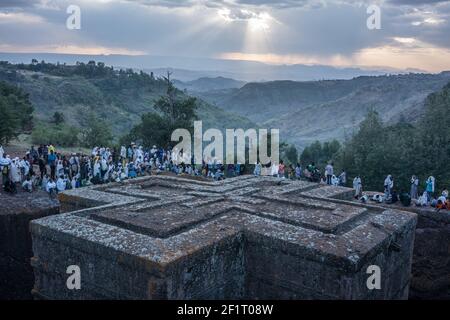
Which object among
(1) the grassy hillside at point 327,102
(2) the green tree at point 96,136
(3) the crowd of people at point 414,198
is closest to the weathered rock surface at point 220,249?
(3) the crowd of people at point 414,198

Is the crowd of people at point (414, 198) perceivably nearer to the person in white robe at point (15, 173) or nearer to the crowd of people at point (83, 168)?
the crowd of people at point (83, 168)

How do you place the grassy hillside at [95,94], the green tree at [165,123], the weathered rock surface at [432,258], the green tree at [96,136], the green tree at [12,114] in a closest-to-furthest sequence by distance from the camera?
the weathered rock surface at [432,258], the green tree at [12,114], the green tree at [165,123], the green tree at [96,136], the grassy hillside at [95,94]

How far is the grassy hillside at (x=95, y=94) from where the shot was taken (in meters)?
52.9

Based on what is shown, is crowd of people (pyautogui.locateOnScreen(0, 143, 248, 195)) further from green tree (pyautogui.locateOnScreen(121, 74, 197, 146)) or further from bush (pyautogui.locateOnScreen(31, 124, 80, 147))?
bush (pyautogui.locateOnScreen(31, 124, 80, 147))

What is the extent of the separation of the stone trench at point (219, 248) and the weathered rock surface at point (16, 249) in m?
2.65

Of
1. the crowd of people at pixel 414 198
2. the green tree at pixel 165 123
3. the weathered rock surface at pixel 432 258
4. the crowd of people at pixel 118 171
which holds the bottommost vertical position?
the weathered rock surface at pixel 432 258

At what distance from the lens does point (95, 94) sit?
60781 mm

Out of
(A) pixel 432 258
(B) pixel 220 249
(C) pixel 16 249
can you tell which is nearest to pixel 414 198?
(A) pixel 432 258

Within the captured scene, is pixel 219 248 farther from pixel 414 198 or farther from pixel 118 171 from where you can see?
pixel 414 198

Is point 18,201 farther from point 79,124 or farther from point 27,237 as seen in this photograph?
point 79,124

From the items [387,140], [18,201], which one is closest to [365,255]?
[18,201]

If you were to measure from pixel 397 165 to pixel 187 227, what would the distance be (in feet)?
63.1

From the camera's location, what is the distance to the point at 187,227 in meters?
8.62

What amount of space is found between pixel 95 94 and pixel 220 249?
5668 centimetres
